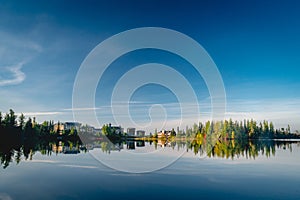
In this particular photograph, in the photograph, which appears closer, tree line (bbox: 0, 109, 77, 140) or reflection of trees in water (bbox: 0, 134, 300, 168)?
reflection of trees in water (bbox: 0, 134, 300, 168)

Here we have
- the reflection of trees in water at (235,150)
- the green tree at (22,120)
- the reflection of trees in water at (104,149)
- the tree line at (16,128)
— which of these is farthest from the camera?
the green tree at (22,120)

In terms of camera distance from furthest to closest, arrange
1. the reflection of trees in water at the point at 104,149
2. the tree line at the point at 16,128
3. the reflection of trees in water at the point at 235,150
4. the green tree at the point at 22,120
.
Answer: the green tree at the point at 22,120 → the tree line at the point at 16,128 → the reflection of trees in water at the point at 235,150 → the reflection of trees in water at the point at 104,149

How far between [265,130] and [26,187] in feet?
419

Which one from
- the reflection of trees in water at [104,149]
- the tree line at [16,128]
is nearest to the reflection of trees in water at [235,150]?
the reflection of trees in water at [104,149]

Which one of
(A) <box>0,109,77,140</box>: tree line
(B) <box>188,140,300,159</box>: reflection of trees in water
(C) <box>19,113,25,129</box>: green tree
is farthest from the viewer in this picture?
(C) <box>19,113,25,129</box>: green tree

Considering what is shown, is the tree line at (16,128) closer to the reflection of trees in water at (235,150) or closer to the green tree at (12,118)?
the green tree at (12,118)

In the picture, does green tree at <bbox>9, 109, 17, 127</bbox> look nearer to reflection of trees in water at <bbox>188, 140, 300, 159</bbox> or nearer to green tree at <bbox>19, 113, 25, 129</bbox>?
green tree at <bbox>19, 113, 25, 129</bbox>

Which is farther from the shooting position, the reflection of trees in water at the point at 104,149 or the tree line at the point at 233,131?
the tree line at the point at 233,131

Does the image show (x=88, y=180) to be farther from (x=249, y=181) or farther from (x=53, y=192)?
(x=249, y=181)

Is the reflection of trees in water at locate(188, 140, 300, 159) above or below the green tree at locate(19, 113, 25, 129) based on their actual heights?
below

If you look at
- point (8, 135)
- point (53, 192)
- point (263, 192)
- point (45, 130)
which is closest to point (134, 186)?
point (53, 192)

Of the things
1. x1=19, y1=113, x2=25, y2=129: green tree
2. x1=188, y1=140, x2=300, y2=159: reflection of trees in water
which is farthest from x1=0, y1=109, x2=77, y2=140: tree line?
x1=188, y1=140, x2=300, y2=159: reflection of trees in water

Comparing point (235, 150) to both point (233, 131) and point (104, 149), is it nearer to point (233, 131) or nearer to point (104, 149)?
point (104, 149)

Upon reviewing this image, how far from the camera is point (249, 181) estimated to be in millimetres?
16031
